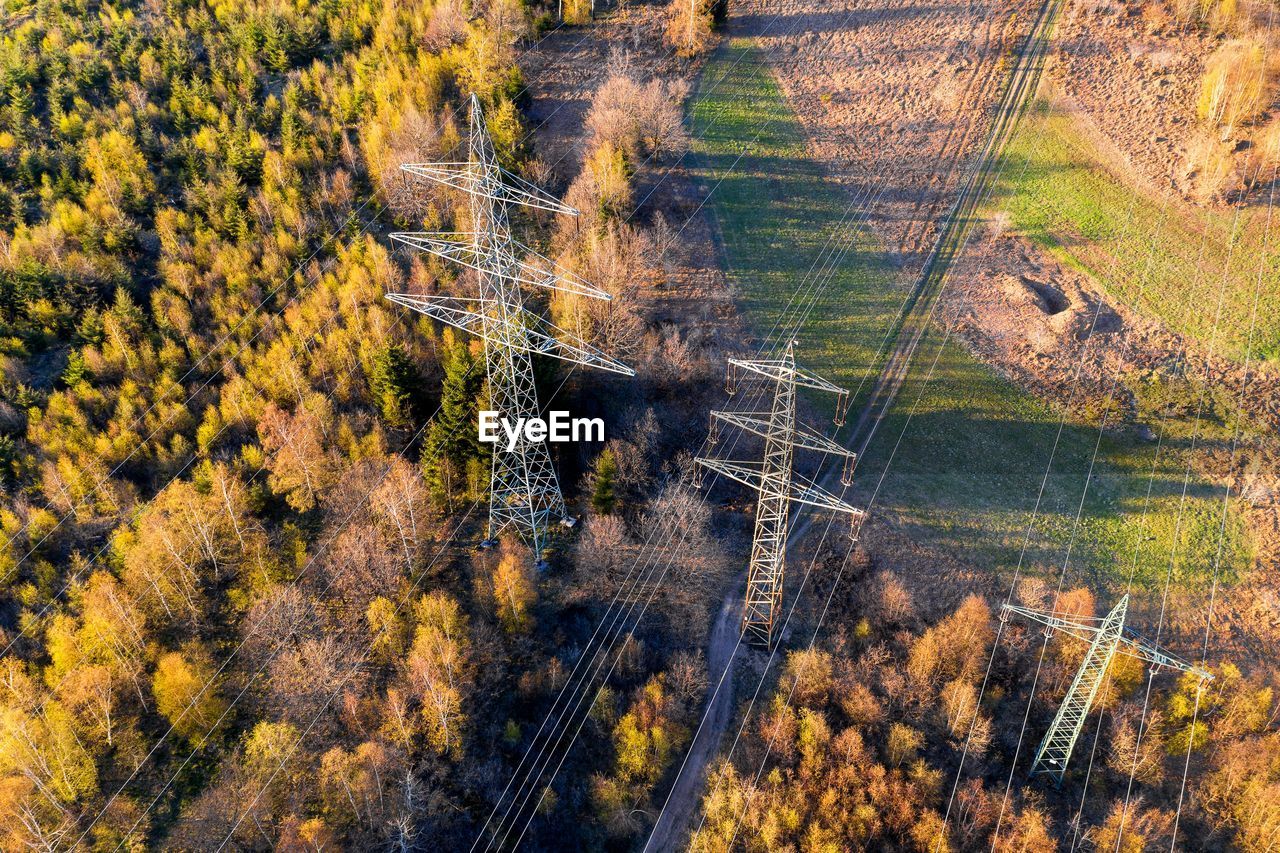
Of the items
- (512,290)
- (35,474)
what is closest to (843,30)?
(512,290)

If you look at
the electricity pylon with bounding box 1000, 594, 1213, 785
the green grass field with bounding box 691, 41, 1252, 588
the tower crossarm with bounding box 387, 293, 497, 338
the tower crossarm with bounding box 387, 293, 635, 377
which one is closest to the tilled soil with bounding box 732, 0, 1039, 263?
the green grass field with bounding box 691, 41, 1252, 588

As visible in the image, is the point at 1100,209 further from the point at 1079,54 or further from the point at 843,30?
the point at 843,30

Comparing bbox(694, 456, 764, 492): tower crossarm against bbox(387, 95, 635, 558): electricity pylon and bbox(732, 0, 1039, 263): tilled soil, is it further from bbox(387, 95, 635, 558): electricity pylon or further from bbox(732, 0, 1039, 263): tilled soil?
bbox(732, 0, 1039, 263): tilled soil

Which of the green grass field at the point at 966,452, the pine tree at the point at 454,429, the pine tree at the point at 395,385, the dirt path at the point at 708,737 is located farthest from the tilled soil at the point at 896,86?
the pine tree at the point at 395,385

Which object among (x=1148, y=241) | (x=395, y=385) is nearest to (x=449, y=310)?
(x=395, y=385)

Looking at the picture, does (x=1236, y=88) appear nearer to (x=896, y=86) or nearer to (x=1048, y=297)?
(x=1048, y=297)

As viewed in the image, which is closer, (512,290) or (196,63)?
(512,290)

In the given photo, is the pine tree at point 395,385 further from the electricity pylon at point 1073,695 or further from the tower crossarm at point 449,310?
the electricity pylon at point 1073,695
